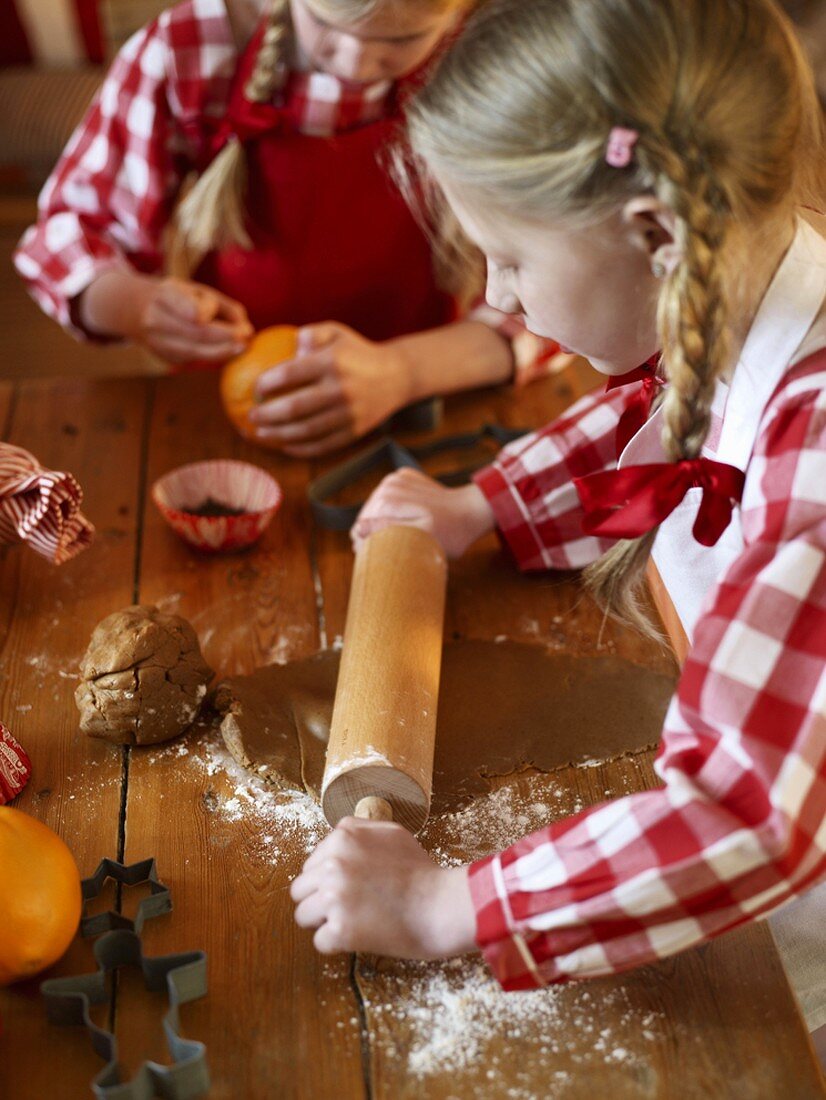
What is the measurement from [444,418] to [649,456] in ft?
1.50

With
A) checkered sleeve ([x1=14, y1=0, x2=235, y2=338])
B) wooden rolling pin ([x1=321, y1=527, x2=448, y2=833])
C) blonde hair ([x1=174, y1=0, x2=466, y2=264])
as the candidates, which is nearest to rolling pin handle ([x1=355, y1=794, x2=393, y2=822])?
wooden rolling pin ([x1=321, y1=527, x2=448, y2=833])

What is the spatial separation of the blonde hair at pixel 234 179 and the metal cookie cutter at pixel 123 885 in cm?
91

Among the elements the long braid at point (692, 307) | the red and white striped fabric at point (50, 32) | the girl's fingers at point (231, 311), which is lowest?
the red and white striped fabric at point (50, 32)

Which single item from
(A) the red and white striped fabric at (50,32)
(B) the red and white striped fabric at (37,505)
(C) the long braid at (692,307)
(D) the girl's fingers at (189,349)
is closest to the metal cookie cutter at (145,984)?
(B) the red and white striped fabric at (37,505)

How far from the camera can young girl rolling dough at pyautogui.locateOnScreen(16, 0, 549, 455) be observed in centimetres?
137

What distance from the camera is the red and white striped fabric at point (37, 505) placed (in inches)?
42.6

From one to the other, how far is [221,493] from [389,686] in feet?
1.43

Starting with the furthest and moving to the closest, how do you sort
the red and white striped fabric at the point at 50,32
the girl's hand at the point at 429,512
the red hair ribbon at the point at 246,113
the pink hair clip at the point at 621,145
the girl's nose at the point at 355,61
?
1. the red and white striped fabric at the point at 50,32
2. the red hair ribbon at the point at 246,113
3. the girl's nose at the point at 355,61
4. the girl's hand at the point at 429,512
5. the pink hair clip at the point at 621,145

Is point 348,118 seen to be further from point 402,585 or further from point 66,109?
point 66,109

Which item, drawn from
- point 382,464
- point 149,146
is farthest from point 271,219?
point 382,464

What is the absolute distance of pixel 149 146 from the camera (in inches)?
60.1

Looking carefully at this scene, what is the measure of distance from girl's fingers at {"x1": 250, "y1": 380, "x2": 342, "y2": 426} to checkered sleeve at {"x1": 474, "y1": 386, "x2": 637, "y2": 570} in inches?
9.5

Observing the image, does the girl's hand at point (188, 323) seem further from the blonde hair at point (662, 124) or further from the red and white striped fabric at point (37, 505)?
the blonde hair at point (662, 124)

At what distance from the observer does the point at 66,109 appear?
302 cm
